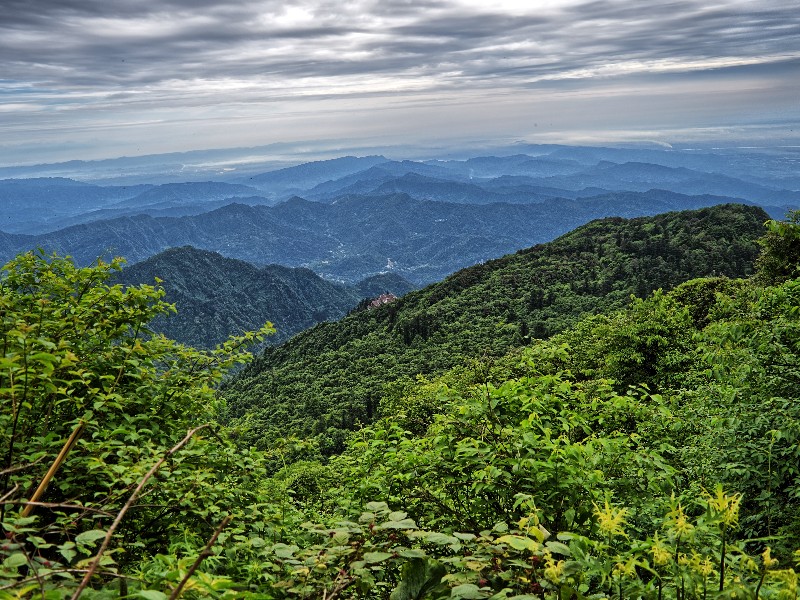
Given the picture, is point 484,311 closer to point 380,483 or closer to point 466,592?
point 380,483

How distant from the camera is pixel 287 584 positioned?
128 inches

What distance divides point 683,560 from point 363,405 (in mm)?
70726

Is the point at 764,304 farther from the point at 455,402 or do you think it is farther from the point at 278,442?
the point at 278,442

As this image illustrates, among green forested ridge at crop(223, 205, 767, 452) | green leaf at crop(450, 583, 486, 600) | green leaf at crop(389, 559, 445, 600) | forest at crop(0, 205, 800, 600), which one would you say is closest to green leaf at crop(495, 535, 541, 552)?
forest at crop(0, 205, 800, 600)

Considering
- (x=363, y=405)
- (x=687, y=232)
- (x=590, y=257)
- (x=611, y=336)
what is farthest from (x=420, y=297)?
(x=611, y=336)

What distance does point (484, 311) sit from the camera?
11412 centimetres

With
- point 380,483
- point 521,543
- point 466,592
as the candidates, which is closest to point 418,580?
point 466,592

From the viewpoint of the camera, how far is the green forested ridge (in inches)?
3391

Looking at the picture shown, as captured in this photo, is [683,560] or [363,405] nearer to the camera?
[683,560]

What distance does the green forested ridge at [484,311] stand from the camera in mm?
86125

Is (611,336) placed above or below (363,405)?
above

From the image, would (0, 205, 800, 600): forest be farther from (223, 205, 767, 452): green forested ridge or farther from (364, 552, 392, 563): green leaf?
(223, 205, 767, 452): green forested ridge

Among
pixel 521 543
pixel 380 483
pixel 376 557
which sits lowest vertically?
pixel 380 483

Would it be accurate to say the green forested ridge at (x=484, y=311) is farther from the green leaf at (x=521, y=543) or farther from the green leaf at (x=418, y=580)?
the green leaf at (x=521, y=543)
